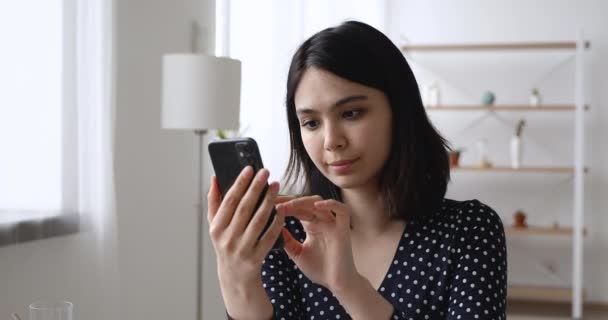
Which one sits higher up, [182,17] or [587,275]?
[182,17]

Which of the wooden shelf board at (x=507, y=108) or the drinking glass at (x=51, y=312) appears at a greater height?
the wooden shelf board at (x=507, y=108)

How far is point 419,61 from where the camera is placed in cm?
539

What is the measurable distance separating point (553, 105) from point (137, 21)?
3.38 meters

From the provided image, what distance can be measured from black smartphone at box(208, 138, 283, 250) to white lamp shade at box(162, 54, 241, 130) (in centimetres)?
157

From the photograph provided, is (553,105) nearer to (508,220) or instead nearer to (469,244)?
(508,220)

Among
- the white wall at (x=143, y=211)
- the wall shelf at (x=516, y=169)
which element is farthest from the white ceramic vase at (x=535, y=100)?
the white wall at (x=143, y=211)

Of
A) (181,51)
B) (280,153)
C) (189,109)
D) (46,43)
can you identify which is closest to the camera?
(46,43)

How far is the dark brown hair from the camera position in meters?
1.16

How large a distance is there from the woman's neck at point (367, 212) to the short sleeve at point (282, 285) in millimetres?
141

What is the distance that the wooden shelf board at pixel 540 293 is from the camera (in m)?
4.84

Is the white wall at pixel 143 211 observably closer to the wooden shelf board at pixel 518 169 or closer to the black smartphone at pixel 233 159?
the black smartphone at pixel 233 159

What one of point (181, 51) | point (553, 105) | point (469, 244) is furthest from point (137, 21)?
point (553, 105)

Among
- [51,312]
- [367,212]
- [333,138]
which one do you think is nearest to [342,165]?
[333,138]

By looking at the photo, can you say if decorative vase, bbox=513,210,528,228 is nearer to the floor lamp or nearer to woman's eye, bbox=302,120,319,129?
the floor lamp
